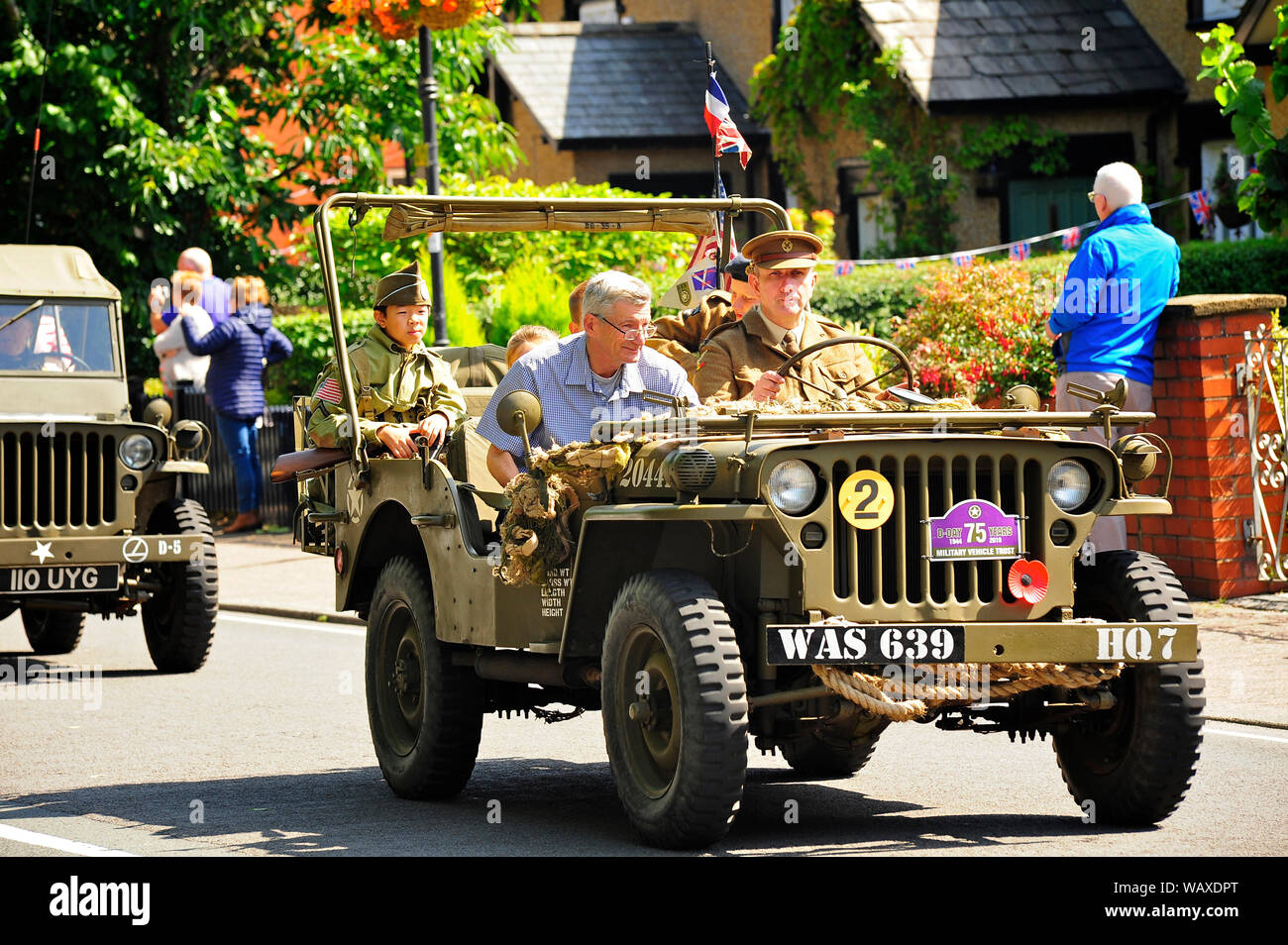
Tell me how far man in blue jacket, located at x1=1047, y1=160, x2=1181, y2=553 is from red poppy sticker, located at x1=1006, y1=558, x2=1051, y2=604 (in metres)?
5.16

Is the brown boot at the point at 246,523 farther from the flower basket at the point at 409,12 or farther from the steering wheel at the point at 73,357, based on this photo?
the steering wheel at the point at 73,357

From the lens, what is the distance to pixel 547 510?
689 centimetres

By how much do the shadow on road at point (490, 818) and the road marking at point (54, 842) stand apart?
9 centimetres

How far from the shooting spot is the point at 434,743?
7.75 m

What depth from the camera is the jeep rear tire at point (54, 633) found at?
12789mm

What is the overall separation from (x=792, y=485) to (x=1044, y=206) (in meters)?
20.0

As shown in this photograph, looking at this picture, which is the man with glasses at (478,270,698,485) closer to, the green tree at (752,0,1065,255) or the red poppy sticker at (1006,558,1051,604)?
the red poppy sticker at (1006,558,1051,604)

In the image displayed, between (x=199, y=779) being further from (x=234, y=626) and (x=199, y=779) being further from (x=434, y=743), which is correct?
(x=234, y=626)

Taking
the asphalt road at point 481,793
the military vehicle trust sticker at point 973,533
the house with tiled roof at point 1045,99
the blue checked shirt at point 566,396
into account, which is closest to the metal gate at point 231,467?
the house with tiled roof at point 1045,99

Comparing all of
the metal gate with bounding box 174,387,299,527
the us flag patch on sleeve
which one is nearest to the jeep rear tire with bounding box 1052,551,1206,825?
the us flag patch on sleeve

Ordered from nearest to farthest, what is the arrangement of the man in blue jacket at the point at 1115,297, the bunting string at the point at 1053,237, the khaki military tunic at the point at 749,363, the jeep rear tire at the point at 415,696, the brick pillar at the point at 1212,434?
the jeep rear tire at the point at 415,696 → the khaki military tunic at the point at 749,363 → the man in blue jacket at the point at 1115,297 → the brick pillar at the point at 1212,434 → the bunting string at the point at 1053,237

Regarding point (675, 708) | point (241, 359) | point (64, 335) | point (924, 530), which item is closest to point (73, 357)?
point (64, 335)
